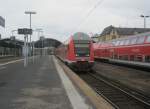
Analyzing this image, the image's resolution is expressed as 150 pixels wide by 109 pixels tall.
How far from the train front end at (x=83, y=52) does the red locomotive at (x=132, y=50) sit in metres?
3.64

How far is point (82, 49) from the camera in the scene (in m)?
27.0

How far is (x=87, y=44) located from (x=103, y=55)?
55.1ft

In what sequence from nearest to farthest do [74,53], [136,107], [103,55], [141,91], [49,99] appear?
[49,99] → [136,107] → [141,91] → [74,53] → [103,55]

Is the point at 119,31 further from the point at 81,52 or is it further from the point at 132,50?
the point at 81,52

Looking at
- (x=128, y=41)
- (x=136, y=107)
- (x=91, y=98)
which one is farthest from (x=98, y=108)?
(x=128, y=41)

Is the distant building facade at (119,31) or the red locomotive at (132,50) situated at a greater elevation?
the distant building facade at (119,31)

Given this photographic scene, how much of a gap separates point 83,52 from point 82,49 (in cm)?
29

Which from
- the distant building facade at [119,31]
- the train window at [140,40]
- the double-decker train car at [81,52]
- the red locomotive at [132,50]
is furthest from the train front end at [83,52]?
the distant building facade at [119,31]

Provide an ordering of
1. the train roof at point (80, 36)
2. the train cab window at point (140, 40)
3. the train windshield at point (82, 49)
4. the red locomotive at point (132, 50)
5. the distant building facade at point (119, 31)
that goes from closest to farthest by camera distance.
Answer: the red locomotive at point (132, 50) → the train cab window at point (140, 40) → the train windshield at point (82, 49) → the train roof at point (80, 36) → the distant building facade at point (119, 31)

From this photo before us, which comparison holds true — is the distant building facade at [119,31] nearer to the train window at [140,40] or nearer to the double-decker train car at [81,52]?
the double-decker train car at [81,52]

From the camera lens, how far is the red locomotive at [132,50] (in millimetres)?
24216

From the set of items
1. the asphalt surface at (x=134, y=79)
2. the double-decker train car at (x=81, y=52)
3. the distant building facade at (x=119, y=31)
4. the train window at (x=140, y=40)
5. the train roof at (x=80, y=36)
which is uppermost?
the distant building facade at (x=119, y=31)

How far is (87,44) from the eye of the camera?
27203 millimetres

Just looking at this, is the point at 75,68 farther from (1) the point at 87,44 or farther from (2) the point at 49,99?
(2) the point at 49,99
